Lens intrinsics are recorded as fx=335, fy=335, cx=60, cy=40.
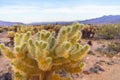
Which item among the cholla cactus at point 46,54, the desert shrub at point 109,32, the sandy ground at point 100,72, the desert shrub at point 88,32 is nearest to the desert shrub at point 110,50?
the sandy ground at point 100,72

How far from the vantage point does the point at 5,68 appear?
14188mm

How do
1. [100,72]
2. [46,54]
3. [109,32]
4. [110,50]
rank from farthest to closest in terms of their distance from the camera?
[109,32] → [110,50] → [100,72] → [46,54]

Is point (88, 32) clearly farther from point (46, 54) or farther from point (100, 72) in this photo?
point (46, 54)

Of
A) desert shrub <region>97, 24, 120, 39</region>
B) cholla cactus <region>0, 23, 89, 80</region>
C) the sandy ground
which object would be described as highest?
cholla cactus <region>0, 23, 89, 80</region>

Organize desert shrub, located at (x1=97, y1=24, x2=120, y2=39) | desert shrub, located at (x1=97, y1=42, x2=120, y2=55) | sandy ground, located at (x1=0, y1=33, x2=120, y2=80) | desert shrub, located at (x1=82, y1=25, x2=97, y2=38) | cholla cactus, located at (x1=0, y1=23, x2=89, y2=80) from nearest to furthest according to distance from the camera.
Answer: cholla cactus, located at (x1=0, y1=23, x2=89, y2=80), sandy ground, located at (x1=0, y1=33, x2=120, y2=80), desert shrub, located at (x1=97, y1=42, x2=120, y2=55), desert shrub, located at (x1=82, y1=25, x2=97, y2=38), desert shrub, located at (x1=97, y1=24, x2=120, y2=39)

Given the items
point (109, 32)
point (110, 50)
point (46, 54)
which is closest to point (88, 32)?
point (109, 32)

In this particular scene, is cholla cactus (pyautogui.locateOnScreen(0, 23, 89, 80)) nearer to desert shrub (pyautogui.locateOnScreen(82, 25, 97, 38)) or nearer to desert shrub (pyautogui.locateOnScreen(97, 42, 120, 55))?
desert shrub (pyautogui.locateOnScreen(97, 42, 120, 55))

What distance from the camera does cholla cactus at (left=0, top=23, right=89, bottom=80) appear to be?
5250 mm

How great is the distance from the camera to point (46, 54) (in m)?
5.26

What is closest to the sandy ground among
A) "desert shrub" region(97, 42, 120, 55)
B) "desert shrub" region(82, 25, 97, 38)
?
"desert shrub" region(97, 42, 120, 55)

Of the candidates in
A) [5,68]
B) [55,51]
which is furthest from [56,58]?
[5,68]

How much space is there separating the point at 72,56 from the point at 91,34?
2358 centimetres

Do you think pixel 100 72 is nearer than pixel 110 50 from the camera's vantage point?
Yes

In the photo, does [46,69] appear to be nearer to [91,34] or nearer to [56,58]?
[56,58]
